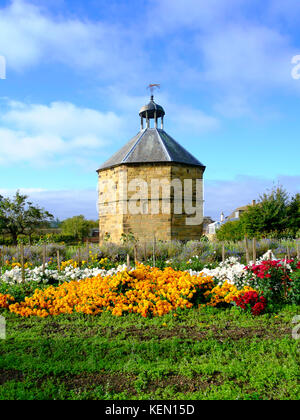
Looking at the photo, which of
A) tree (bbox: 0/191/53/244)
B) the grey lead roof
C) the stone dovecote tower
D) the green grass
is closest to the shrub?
the green grass

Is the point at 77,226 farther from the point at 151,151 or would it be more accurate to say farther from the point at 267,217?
the point at 267,217

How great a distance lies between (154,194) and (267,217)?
6.86m

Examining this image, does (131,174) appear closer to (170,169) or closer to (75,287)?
(170,169)

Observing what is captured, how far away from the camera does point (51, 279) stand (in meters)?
7.82

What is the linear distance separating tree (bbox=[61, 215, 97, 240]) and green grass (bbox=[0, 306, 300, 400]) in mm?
41772

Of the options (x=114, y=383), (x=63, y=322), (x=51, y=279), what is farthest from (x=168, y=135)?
(x=114, y=383)

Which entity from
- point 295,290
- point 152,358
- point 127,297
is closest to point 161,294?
point 127,297

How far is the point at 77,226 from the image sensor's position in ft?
156

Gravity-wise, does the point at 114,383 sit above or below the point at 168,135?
below

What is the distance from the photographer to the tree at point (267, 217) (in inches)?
731

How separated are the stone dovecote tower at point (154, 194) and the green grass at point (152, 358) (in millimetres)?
12997

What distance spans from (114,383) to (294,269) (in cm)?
490

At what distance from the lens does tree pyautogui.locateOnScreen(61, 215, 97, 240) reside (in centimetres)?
4681
